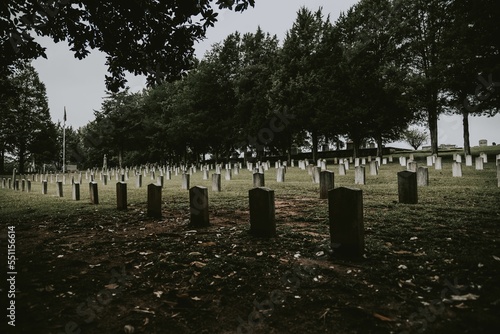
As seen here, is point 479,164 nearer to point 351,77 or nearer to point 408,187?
point 408,187

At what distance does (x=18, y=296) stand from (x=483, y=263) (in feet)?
17.0

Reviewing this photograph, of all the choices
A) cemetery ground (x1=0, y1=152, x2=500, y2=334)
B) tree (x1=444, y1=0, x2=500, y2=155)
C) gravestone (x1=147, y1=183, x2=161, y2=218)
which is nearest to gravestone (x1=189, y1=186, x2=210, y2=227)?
cemetery ground (x1=0, y1=152, x2=500, y2=334)

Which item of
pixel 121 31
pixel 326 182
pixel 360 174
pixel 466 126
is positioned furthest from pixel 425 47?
Result: pixel 121 31

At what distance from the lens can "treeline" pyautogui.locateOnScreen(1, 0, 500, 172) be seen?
21.6m

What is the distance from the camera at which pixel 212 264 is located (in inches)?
150

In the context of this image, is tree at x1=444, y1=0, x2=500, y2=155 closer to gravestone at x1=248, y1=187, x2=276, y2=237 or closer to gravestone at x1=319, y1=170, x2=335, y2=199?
gravestone at x1=319, y1=170, x2=335, y2=199

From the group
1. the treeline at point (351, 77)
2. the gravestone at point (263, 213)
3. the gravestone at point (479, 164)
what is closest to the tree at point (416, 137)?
the treeline at point (351, 77)

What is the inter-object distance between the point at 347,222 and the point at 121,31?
6.47 m

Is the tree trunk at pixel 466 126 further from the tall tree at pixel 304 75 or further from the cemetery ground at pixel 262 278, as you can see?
the cemetery ground at pixel 262 278

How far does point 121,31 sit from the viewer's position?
6.77 metres

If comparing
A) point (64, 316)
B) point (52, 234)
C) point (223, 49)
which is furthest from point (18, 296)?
point (223, 49)

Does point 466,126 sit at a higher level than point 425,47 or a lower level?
lower

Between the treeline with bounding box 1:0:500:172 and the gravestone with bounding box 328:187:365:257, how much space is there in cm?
2137

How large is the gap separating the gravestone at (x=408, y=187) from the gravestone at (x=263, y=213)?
13.0 ft
